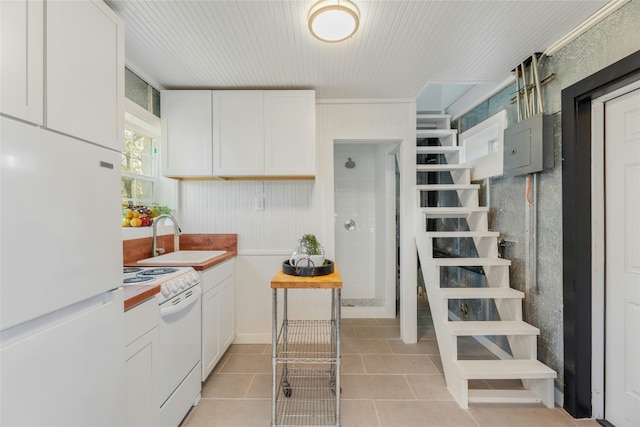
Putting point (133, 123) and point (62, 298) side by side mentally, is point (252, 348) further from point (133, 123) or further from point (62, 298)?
point (133, 123)

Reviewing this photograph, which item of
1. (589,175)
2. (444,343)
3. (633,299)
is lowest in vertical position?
(444,343)

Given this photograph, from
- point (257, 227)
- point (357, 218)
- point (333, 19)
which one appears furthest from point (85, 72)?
point (357, 218)

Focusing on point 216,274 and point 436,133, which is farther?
point 436,133

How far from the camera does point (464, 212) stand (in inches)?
102

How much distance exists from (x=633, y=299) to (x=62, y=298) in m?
2.72

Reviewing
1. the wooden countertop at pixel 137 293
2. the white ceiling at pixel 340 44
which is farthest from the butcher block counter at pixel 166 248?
the white ceiling at pixel 340 44

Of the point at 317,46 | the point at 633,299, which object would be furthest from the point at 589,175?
the point at 317,46

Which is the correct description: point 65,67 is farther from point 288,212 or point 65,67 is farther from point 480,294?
point 480,294

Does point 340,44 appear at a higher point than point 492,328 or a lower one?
higher

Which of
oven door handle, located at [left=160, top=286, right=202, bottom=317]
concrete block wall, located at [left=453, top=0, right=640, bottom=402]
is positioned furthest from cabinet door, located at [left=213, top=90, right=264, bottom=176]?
concrete block wall, located at [left=453, top=0, right=640, bottom=402]

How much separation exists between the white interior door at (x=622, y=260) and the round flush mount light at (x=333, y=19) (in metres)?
1.64

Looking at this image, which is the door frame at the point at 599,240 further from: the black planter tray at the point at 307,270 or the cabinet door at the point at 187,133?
the cabinet door at the point at 187,133

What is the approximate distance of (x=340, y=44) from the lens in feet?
6.19

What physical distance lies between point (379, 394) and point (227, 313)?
1.43 meters
